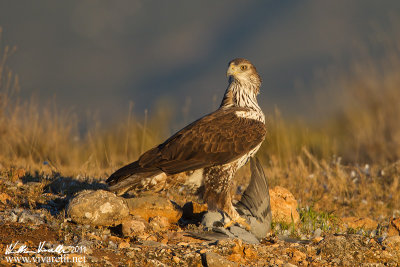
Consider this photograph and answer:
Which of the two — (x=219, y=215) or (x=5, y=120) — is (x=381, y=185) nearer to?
(x=219, y=215)

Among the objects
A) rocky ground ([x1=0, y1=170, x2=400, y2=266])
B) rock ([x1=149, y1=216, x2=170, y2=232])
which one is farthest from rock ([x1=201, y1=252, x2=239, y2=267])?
rock ([x1=149, y1=216, x2=170, y2=232])

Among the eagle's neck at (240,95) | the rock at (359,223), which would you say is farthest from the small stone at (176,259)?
the rock at (359,223)

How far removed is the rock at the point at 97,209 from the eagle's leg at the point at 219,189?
4.36 feet

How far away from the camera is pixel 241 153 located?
21.5 feet

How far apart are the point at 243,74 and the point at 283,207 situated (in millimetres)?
1782

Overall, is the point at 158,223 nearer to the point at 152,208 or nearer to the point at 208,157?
the point at 152,208

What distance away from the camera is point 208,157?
6504 mm

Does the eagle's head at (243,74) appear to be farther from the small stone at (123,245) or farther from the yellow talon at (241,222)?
the small stone at (123,245)

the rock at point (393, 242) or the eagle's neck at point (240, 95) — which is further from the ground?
the eagle's neck at point (240, 95)

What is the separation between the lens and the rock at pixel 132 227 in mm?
5473

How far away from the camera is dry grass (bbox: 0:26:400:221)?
30.8 ft

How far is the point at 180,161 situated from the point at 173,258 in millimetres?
1755

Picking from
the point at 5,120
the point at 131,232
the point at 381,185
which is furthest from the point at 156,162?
the point at 5,120

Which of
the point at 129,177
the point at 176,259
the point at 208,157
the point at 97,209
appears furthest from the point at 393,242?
the point at 97,209
